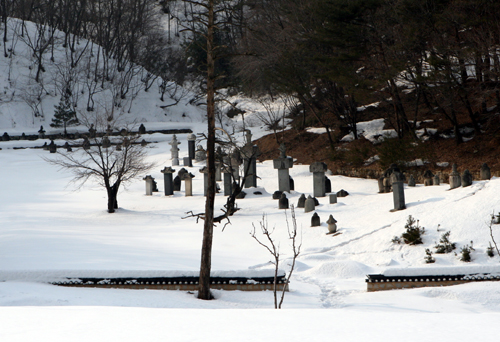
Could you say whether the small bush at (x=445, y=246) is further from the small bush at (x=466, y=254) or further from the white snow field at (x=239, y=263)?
the small bush at (x=466, y=254)

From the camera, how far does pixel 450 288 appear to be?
7.96m

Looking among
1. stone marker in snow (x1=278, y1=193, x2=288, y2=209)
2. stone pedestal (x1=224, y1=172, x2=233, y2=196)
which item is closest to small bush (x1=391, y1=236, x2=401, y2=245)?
stone marker in snow (x1=278, y1=193, x2=288, y2=209)

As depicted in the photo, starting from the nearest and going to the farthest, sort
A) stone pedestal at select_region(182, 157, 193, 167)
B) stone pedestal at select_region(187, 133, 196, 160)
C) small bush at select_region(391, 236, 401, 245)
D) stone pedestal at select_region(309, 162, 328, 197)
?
1. small bush at select_region(391, 236, 401, 245)
2. stone pedestal at select_region(309, 162, 328, 197)
3. stone pedestal at select_region(182, 157, 193, 167)
4. stone pedestal at select_region(187, 133, 196, 160)

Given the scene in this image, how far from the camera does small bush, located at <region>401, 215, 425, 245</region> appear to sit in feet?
36.1

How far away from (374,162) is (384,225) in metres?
11.2

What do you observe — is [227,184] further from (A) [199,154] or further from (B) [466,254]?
(B) [466,254]

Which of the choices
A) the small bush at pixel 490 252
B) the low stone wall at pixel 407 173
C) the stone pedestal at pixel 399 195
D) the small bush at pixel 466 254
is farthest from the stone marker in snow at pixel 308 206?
the small bush at pixel 490 252

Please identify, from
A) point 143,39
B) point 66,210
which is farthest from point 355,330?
point 143,39

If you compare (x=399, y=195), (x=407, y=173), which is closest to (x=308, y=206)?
(x=399, y=195)

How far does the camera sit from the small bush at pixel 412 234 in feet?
36.1

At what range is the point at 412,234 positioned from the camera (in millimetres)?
11078

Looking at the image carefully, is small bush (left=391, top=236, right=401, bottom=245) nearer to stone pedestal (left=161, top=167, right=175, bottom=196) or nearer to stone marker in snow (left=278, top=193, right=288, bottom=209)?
stone marker in snow (left=278, top=193, right=288, bottom=209)

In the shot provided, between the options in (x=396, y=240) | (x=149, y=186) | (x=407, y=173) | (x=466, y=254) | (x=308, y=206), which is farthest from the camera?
(x=149, y=186)

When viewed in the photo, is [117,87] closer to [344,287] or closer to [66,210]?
[66,210]
